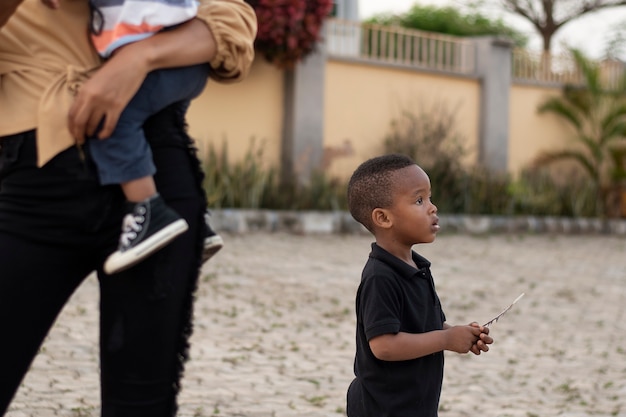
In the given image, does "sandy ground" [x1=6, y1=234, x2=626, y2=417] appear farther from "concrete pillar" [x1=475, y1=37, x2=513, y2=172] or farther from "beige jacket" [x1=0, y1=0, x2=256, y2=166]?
"concrete pillar" [x1=475, y1=37, x2=513, y2=172]

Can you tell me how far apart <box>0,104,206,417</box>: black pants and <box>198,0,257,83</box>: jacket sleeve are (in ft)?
0.57

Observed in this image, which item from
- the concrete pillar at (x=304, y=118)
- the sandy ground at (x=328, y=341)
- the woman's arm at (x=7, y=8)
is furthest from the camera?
the concrete pillar at (x=304, y=118)

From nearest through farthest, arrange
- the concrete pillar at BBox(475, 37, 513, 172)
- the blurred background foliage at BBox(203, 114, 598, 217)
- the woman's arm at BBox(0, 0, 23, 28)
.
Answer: the woman's arm at BBox(0, 0, 23, 28) < the blurred background foliage at BBox(203, 114, 598, 217) < the concrete pillar at BBox(475, 37, 513, 172)

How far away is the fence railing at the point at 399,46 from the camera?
50.1 feet

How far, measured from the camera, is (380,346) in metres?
2.74

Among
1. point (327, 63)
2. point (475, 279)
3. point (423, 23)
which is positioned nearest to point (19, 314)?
point (475, 279)

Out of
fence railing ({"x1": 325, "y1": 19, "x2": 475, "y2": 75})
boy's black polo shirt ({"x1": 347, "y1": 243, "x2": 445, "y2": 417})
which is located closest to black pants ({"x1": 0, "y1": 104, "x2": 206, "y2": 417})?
boy's black polo shirt ({"x1": 347, "y1": 243, "x2": 445, "y2": 417})

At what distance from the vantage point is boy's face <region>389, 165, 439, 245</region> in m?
2.88

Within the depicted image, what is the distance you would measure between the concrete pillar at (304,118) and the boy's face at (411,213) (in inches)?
452

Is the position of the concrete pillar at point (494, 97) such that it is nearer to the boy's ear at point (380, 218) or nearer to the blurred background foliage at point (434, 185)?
the blurred background foliage at point (434, 185)

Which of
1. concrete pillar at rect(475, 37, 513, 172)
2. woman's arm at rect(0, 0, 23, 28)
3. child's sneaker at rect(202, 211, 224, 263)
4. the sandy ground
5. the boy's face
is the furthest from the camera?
concrete pillar at rect(475, 37, 513, 172)

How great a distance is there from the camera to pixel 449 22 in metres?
32.8

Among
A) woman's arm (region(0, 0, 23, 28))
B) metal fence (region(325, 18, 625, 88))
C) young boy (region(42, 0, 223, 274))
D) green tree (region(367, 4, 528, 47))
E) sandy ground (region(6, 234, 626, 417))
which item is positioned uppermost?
green tree (region(367, 4, 528, 47))

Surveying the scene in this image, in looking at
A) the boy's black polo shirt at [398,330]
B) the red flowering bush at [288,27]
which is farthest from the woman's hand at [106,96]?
the red flowering bush at [288,27]
